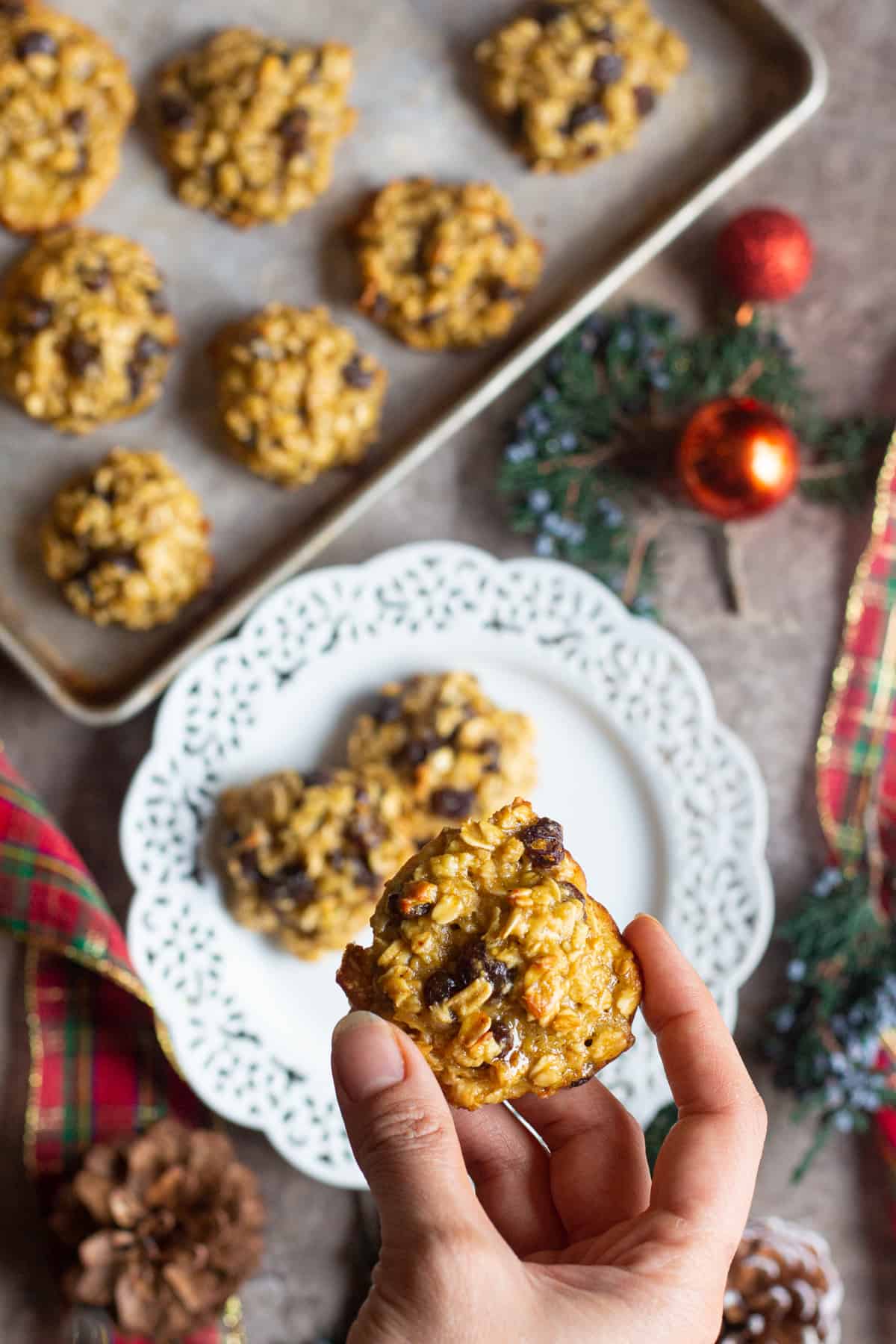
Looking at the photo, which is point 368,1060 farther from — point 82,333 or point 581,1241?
point 82,333

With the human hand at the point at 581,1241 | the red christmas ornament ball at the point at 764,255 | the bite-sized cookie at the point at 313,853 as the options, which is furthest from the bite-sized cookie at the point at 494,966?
the red christmas ornament ball at the point at 764,255

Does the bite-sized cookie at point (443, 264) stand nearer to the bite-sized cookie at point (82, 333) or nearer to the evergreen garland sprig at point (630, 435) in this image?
the evergreen garland sprig at point (630, 435)

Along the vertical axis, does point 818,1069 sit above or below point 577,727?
below

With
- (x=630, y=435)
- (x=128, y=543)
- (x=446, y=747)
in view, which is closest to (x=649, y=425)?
(x=630, y=435)

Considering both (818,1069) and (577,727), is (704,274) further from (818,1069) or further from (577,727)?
(818,1069)

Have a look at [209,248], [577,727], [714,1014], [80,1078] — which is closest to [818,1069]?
[577,727]

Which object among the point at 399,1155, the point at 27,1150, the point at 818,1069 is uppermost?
the point at 399,1155

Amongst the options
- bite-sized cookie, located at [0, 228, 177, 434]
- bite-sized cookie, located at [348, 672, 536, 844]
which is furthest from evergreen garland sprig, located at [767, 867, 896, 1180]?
bite-sized cookie, located at [0, 228, 177, 434]
